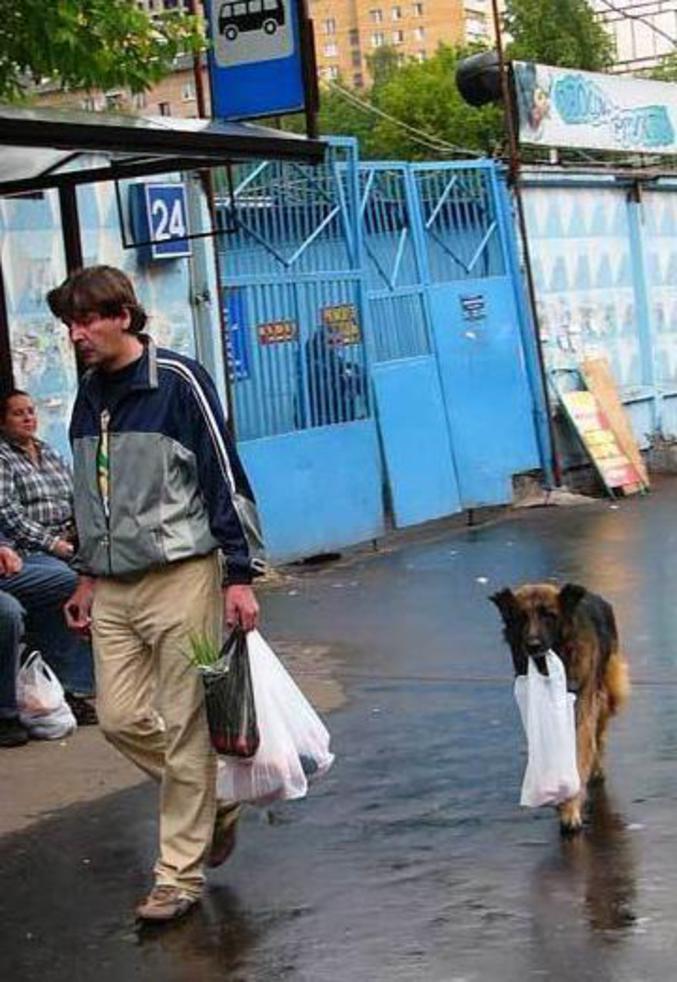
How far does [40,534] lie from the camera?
7.88 m

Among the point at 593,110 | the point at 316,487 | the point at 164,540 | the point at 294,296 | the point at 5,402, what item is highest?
the point at 593,110

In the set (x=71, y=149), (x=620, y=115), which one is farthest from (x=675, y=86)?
(x=71, y=149)

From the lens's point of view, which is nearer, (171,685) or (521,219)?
(171,685)

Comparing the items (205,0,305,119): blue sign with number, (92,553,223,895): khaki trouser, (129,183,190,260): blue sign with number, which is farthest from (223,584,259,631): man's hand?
(129,183,190,260): blue sign with number

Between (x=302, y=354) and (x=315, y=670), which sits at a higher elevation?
(x=302, y=354)

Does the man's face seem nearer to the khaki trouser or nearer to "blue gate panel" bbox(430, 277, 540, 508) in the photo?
the khaki trouser

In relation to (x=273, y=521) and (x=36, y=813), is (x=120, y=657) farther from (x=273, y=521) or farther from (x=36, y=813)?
(x=273, y=521)

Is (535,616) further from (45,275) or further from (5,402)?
(45,275)

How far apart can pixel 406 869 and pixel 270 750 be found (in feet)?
1.97

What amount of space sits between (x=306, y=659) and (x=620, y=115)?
9973mm

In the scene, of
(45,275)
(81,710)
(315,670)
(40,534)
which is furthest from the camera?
(45,275)

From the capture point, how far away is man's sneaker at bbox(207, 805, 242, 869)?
5.55 meters

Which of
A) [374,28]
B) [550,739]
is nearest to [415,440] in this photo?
[550,739]

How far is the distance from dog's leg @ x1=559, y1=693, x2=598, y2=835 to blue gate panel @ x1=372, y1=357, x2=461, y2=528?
7.76 m
